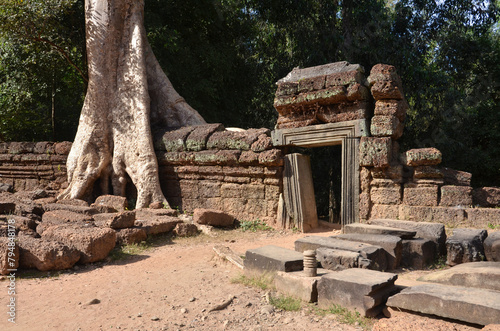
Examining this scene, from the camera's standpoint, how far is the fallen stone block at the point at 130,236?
18.8ft

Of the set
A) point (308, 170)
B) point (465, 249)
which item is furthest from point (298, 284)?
point (308, 170)

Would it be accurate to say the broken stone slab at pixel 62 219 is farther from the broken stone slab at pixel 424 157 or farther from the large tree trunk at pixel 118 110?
the broken stone slab at pixel 424 157

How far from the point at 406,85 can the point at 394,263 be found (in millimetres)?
7769

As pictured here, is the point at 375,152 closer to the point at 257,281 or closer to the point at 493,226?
the point at 493,226

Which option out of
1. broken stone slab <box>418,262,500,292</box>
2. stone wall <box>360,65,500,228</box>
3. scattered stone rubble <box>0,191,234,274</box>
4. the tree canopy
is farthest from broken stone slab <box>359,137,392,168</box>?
the tree canopy

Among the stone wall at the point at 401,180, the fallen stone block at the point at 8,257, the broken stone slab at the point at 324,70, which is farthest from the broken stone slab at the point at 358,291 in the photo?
the broken stone slab at the point at 324,70

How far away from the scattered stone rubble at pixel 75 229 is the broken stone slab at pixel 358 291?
3.07m

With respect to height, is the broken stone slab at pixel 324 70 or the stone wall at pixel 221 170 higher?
the broken stone slab at pixel 324 70

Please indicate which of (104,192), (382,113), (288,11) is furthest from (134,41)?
(382,113)

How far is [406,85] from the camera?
35.8 ft

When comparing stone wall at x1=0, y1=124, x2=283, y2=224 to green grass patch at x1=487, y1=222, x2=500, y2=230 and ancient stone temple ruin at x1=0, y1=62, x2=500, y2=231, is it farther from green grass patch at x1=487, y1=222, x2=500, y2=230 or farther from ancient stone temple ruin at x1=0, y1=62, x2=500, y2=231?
green grass patch at x1=487, y1=222, x2=500, y2=230

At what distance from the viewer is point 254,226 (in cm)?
750

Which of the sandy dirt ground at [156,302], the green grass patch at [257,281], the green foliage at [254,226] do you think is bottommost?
the sandy dirt ground at [156,302]

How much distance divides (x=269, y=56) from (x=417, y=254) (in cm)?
987
